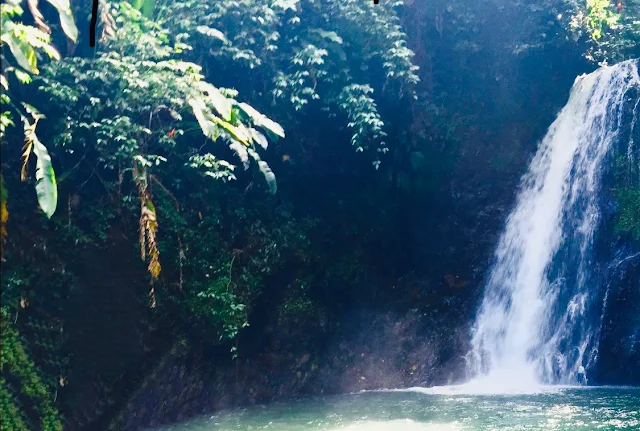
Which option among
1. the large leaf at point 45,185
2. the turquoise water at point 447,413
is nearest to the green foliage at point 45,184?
the large leaf at point 45,185

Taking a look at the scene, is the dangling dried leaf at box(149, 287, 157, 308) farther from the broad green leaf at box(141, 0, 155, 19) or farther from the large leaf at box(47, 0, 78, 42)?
the broad green leaf at box(141, 0, 155, 19)

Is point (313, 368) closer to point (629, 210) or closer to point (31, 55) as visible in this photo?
point (629, 210)

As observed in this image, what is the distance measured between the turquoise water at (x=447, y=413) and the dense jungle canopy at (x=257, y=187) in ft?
2.91

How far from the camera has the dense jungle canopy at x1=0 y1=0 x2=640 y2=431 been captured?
25.4 ft

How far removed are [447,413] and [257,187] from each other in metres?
4.83

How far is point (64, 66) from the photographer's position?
8109mm

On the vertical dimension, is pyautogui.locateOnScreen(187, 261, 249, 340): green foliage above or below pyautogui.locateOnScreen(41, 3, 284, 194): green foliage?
below

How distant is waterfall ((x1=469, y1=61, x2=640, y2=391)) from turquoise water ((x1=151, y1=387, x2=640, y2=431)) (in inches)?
43.6

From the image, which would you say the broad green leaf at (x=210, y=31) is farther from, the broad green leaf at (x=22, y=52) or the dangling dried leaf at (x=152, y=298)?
the dangling dried leaf at (x=152, y=298)

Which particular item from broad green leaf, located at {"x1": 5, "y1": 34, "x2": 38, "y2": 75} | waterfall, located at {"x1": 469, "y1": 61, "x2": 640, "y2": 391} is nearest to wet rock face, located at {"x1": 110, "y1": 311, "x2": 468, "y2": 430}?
waterfall, located at {"x1": 469, "y1": 61, "x2": 640, "y2": 391}

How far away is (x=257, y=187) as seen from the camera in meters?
10.6

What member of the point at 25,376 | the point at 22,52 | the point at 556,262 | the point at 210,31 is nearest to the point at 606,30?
the point at 556,262

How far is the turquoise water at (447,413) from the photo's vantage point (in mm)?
6934

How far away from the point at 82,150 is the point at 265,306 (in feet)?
12.1
